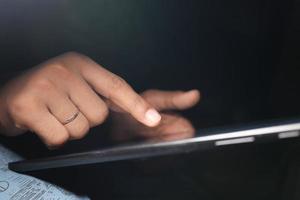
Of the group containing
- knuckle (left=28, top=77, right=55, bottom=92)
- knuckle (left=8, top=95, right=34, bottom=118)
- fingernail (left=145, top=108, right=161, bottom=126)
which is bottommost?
knuckle (left=8, top=95, right=34, bottom=118)

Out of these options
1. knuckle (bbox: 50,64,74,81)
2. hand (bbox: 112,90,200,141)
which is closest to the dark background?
hand (bbox: 112,90,200,141)

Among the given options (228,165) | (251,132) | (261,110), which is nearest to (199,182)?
(228,165)

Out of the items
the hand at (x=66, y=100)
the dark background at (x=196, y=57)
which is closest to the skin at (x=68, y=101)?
the hand at (x=66, y=100)

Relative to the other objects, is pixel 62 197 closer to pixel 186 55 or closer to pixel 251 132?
pixel 251 132

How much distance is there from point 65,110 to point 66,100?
1 cm

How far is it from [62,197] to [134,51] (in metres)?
0.33

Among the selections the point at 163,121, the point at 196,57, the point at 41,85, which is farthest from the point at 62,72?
the point at 196,57

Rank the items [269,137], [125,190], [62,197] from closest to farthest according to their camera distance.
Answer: [269,137], [62,197], [125,190]

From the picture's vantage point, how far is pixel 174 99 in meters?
0.52

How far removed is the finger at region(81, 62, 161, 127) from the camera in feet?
1.46

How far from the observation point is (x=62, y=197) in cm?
49

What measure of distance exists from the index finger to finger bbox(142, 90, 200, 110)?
0.22 ft

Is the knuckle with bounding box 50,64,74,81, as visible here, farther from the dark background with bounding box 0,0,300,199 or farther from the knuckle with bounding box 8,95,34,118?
A: the dark background with bounding box 0,0,300,199

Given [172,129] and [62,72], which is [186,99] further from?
[62,72]
